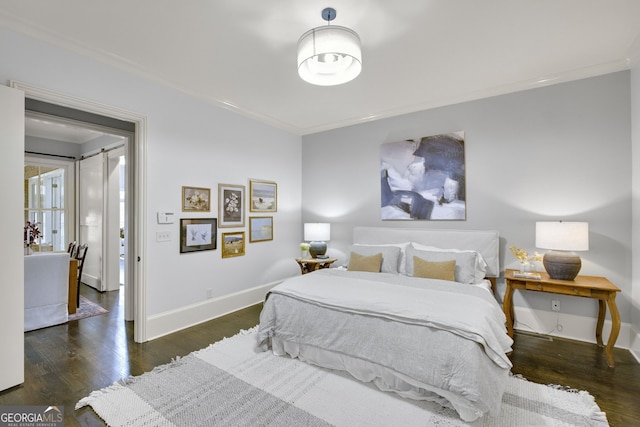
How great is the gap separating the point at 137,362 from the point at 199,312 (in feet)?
3.11

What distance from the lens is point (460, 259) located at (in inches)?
124

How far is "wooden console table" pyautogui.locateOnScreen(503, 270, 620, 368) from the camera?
8.18 ft

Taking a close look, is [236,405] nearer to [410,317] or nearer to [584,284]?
[410,317]

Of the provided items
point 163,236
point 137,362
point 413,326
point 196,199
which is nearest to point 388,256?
point 413,326

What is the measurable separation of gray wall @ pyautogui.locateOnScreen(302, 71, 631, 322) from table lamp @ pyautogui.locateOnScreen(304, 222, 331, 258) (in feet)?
3.10

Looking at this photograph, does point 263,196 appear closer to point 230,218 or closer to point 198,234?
point 230,218

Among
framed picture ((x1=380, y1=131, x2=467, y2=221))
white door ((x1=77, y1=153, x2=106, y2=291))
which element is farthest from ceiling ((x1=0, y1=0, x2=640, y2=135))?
white door ((x1=77, y1=153, x2=106, y2=291))

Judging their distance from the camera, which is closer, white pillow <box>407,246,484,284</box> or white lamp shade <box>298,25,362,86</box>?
white lamp shade <box>298,25,362,86</box>

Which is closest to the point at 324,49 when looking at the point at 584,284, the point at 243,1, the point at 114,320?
the point at 243,1

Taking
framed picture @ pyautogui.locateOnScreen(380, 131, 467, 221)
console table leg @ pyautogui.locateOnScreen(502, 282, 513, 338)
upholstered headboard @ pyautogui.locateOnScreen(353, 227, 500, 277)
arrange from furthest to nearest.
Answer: framed picture @ pyautogui.locateOnScreen(380, 131, 467, 221) < upholstered headboard @ pyautogui.locateOnScreen(353, 227, 500, 277) < console table leg @ pyautogui.locateOnScreen(502, 282, 513, 338)

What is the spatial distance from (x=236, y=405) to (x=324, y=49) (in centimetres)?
247

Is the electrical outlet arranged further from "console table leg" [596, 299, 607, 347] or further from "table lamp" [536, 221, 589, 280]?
"console table leg" [596, 299, 607, 347]

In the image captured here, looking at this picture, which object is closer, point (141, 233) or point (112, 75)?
point (112, 75)

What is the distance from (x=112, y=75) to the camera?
2766 millimetres
